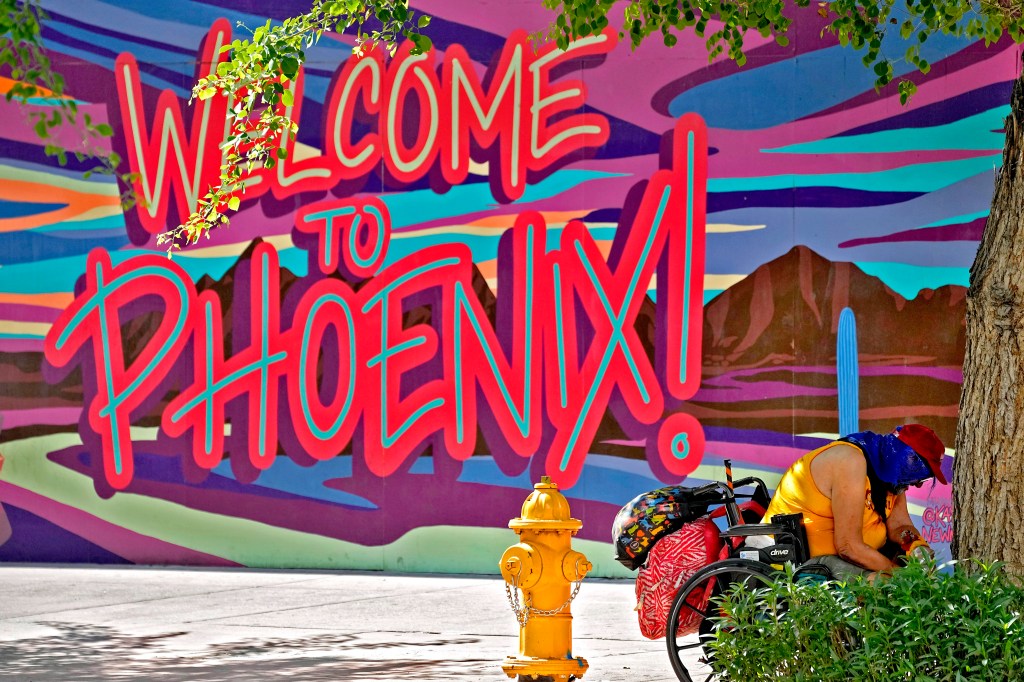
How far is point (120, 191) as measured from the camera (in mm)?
11664

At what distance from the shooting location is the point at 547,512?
6.50 m

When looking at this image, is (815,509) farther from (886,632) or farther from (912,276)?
(912,276)

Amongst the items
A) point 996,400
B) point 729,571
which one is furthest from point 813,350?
point 996,400

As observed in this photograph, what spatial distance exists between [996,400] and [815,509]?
3.13 ft

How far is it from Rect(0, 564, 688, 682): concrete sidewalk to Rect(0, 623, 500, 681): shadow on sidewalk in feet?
0.03

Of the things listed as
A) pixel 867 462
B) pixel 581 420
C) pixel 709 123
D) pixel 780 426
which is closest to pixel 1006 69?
pixel 709 123

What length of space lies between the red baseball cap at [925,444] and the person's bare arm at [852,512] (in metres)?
0.30

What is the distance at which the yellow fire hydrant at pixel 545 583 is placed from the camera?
254 inches

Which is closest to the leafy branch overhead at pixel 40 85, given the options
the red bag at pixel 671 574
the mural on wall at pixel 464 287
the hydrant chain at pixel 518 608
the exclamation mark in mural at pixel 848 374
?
the mural on wall at pixel 464 287

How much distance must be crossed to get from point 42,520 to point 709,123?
20.5 ft

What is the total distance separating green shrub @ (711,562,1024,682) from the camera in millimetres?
4789

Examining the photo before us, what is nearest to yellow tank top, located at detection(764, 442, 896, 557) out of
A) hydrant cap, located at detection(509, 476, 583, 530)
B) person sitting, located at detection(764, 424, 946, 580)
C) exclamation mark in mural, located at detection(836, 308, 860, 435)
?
person sitting, located at detection(764, 424, 946, 580)

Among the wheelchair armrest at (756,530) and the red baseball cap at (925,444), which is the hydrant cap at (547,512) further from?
the red baseball cap at (925,444)

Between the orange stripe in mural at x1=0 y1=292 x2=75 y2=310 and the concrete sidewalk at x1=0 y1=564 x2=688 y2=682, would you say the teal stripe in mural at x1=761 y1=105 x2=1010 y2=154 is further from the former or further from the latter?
the orange stripe in mural at x1=0 y1=292 x2=75 y2=310
